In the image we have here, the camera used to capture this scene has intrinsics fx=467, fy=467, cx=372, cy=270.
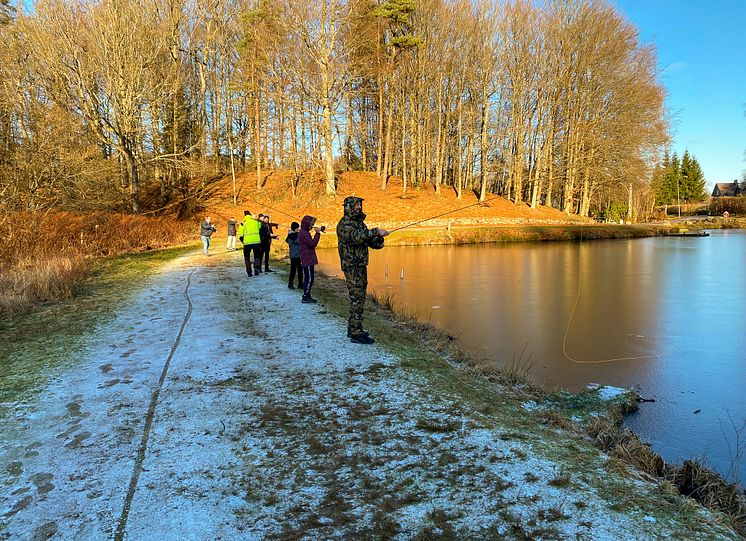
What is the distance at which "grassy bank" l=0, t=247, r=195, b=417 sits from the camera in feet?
17.9

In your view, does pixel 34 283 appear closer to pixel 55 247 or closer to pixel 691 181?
pixel 55 247

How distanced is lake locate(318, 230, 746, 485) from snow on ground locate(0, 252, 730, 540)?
270cm

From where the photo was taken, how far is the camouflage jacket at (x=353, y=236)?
6559 mm

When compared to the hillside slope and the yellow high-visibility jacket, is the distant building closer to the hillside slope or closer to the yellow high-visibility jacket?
the hillside slope

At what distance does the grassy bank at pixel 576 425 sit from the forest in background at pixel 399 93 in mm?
25377

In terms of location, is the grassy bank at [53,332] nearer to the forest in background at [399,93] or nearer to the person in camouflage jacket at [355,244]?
the person in camouflage jacket at [355,244]

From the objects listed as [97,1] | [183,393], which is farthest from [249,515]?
[97,1]

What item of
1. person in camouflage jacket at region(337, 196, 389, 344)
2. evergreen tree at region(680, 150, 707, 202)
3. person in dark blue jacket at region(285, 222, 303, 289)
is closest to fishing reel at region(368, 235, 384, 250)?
person in camouflage jacket at region(337, 196, 389, 344)

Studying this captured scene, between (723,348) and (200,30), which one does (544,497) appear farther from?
(200,30)

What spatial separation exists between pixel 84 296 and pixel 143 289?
1.24 metres

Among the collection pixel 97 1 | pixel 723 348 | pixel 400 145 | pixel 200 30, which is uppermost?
pixel 200 30

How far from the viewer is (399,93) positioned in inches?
1572

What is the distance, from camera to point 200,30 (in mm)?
37688

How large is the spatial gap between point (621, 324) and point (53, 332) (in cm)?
1169
